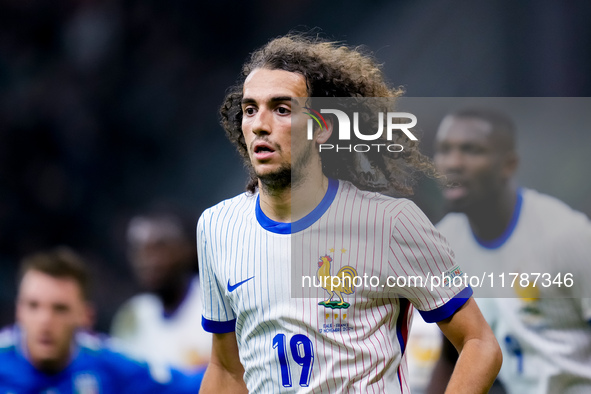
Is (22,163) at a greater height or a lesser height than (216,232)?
greater

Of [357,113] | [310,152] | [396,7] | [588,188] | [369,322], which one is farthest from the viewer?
[396,7]

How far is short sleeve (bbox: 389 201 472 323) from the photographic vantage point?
235cm

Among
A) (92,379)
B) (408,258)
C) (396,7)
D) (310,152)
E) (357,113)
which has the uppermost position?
(396,7)

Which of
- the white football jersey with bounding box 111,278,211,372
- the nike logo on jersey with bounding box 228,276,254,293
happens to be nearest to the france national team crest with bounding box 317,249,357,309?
the nike logo on jersey with bounding box 228,276,254,293

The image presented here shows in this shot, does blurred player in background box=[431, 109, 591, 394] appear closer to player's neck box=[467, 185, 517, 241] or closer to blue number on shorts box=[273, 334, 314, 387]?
player's neck box=[467, 185, 517, 241]

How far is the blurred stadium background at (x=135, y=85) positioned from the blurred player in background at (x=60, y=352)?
202cm

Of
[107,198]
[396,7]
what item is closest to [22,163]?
[107,198]

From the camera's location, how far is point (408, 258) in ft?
7.82

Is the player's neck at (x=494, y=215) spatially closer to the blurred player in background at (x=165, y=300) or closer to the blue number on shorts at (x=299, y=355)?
the blue number on shorts at (x=299, y=355)

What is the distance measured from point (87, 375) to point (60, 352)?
24cm

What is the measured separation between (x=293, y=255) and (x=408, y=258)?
1.26 feet

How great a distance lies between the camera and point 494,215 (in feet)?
13.6

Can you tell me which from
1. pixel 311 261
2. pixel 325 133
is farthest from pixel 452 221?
pixel 311 261

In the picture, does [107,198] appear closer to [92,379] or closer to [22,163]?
[22,163]
